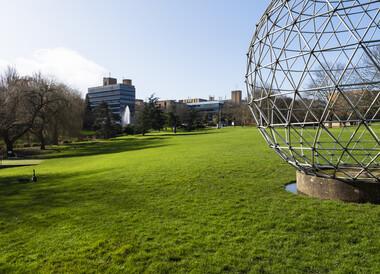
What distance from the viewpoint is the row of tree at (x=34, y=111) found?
35406 mm

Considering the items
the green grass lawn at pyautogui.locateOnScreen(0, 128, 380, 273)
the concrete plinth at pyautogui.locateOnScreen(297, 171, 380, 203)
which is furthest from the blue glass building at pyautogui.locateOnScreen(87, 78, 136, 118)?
the concrete plinth at pyautogui.locateOnScreen(297, 171, 380, 203)

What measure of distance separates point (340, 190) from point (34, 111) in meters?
37.7

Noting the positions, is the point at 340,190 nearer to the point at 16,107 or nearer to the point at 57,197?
the point at 57,197

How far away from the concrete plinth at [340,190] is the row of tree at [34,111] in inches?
1268

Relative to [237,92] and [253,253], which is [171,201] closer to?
[253,253]

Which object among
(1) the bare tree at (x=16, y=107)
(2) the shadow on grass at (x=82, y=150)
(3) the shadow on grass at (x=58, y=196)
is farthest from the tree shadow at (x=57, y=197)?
(1) the bare tree at (x=16, y=107)

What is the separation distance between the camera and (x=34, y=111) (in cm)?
3906

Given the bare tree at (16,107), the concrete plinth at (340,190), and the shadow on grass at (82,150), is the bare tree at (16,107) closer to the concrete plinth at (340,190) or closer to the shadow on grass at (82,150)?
the shadow on grass at (82,150)

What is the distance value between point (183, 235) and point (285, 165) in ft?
28.5

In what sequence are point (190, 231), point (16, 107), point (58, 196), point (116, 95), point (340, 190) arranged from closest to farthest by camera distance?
point (190, 231)
point (340, 190)
point (58, 196)
point (16, 107)
point (116, 95)

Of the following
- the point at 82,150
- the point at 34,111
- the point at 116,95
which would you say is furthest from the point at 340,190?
the point at 116,95

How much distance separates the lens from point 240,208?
26.0ft

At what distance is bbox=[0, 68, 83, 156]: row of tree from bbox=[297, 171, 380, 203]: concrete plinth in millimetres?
32216

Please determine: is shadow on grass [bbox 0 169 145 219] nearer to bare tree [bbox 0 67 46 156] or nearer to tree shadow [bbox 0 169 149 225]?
tree shadow [bbox 0 169 149 225]
